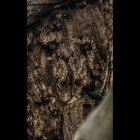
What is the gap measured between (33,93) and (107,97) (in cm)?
36

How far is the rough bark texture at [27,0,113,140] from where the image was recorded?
3.15ft

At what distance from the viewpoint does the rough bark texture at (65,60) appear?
96 cm

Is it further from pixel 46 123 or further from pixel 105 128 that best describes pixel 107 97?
pixel 46 123

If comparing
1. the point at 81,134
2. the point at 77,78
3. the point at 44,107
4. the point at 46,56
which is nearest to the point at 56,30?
the point at 46,56

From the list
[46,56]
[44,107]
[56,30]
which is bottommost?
[44,107]

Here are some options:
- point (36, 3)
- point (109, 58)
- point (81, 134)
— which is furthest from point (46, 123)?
point (36, 3)

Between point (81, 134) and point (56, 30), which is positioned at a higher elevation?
point (56, 30)

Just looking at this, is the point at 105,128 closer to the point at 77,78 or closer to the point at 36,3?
the point at 77,78

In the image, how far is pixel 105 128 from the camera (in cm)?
88

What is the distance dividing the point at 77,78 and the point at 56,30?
26 centimetres

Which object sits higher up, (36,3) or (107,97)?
(36,3)

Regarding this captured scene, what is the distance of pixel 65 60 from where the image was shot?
967 millimetres

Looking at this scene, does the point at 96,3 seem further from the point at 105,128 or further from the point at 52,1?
the point at 105,128

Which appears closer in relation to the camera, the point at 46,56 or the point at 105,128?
the point at 105,128
